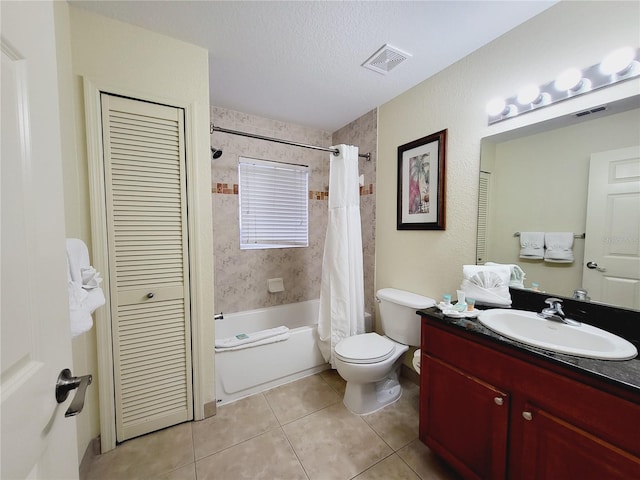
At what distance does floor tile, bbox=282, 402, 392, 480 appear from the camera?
4.52ft

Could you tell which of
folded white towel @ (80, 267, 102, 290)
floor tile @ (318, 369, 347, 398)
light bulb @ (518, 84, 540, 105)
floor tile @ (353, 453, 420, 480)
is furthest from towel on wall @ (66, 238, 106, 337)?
light bulb @ (518, 84, 540, 105)

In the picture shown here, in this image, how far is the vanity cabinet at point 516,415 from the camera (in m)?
0.79

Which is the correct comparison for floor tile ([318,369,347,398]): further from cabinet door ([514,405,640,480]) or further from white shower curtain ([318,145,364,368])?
cabinet door ([514,405,640,480])

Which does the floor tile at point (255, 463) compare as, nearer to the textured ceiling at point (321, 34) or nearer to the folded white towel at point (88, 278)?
the folded white towel at point (88, 278)

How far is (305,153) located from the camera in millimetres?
2881

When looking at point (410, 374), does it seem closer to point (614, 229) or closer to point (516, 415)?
point (516, 415)

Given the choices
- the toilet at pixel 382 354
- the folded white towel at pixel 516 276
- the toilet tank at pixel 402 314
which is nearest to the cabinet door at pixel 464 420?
the toilet at pixel 382 354

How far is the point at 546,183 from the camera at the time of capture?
1365 mm

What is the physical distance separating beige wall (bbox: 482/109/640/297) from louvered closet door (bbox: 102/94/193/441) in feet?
6.41

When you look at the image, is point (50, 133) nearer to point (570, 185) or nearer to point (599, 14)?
point (570, 185)

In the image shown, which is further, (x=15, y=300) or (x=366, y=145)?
(x=366, y=145)

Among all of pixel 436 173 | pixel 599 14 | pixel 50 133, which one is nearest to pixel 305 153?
pixel 436 173

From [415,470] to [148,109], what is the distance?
2.51 metres

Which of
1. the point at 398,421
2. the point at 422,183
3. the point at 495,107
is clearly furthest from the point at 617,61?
the point at 398,421
